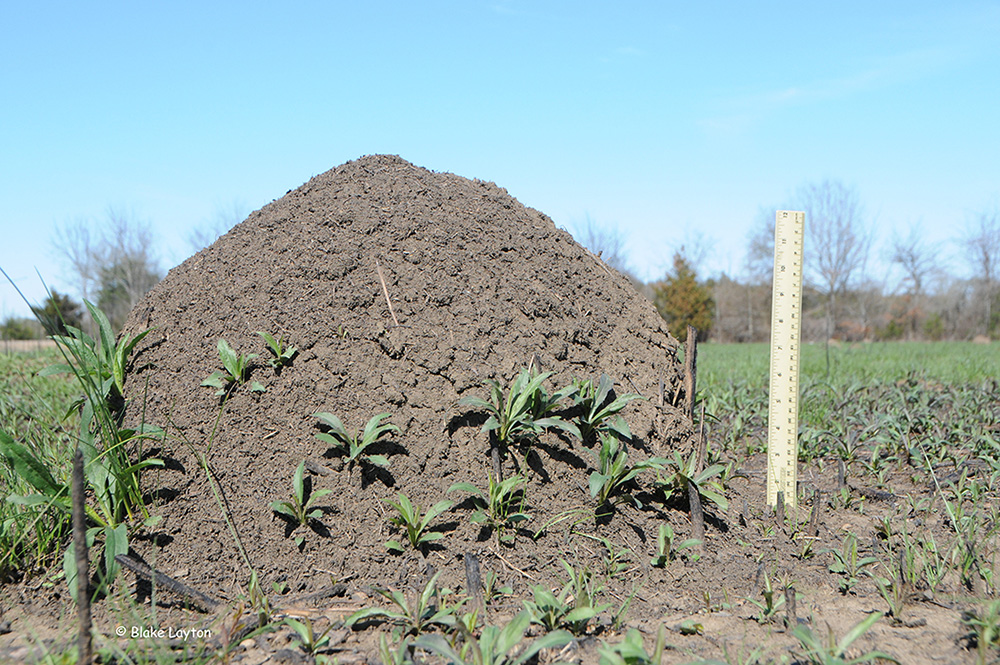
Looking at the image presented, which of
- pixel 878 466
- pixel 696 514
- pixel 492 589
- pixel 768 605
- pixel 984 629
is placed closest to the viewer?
pixel 984 629

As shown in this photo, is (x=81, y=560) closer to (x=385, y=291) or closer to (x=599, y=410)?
(x=385, y=291)

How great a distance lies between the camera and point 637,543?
8.71 feet

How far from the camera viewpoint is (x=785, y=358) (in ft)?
10.4

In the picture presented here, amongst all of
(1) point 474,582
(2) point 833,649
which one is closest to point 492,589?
(1) point 474,582

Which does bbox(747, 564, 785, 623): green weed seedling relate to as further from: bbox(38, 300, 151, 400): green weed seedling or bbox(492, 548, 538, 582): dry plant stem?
bbox(38, 300, 151, 400): green weed seedling

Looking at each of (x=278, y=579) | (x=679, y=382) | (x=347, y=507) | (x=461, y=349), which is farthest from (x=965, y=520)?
(x=278, y=579)

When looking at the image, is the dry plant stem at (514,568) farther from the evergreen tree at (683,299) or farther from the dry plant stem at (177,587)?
the evergreen tree at (683,299)

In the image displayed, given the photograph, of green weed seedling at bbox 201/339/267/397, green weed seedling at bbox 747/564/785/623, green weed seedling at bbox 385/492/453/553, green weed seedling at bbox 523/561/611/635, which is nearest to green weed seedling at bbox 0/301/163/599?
green weed seedling at bbox 201/339/267/397

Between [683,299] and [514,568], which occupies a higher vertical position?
[683,299]

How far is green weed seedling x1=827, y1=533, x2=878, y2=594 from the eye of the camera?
2.48 metres

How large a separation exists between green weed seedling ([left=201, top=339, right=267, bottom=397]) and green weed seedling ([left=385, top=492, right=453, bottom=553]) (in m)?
0.92

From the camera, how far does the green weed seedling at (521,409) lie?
2717 millimetres

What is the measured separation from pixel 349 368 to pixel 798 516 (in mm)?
2418

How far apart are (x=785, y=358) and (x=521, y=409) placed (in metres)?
1.45
